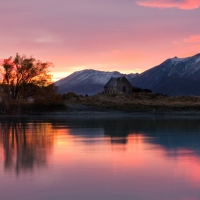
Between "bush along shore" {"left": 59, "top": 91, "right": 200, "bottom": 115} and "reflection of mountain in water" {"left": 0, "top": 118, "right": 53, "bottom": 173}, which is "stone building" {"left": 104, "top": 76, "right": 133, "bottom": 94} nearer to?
"bush along shore" {"left": 59, "top": 91, "right": 200, "bottom": 115}

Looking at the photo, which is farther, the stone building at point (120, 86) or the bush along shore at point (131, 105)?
the stone building at point (120, 86)

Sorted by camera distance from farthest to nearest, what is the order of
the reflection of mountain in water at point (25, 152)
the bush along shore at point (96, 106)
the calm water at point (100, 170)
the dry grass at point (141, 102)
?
the dry grass at point (141, 102) < the bush along shore at point (96, 106) < the reflection of mountain in water at point (25, 152) < the calm water at point (100, 170)

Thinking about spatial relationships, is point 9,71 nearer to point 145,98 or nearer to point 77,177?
point 145,98

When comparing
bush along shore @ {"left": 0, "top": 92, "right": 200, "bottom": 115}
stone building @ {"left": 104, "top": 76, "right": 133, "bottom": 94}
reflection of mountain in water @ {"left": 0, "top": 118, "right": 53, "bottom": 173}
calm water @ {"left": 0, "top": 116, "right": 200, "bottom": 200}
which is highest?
stone building @ {"left": 104, "top": 76, "right": 133, "bottom": 94}

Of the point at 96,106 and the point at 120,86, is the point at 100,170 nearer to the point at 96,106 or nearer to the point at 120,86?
the point at 96,106

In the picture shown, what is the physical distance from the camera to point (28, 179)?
38.8 feet

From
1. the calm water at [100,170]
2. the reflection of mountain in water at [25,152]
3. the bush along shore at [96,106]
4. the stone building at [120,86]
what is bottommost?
the calm water at [100,170]

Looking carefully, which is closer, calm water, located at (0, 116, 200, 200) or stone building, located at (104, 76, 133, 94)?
calm water, located at (0, 116, 200, 200)

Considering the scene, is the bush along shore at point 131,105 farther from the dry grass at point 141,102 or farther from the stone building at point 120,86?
the stone building at point 120,86

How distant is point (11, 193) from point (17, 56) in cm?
5554

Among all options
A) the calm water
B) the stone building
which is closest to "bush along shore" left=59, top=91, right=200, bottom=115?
the stone building

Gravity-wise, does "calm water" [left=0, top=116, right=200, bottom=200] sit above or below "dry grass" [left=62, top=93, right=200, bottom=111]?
below

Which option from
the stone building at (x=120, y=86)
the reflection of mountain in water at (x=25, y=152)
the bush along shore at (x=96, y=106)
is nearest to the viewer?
the reflection of mountain in water at (x=25, y=152)

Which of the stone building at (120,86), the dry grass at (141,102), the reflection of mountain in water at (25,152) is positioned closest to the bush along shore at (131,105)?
the dry grass at (141,102)
